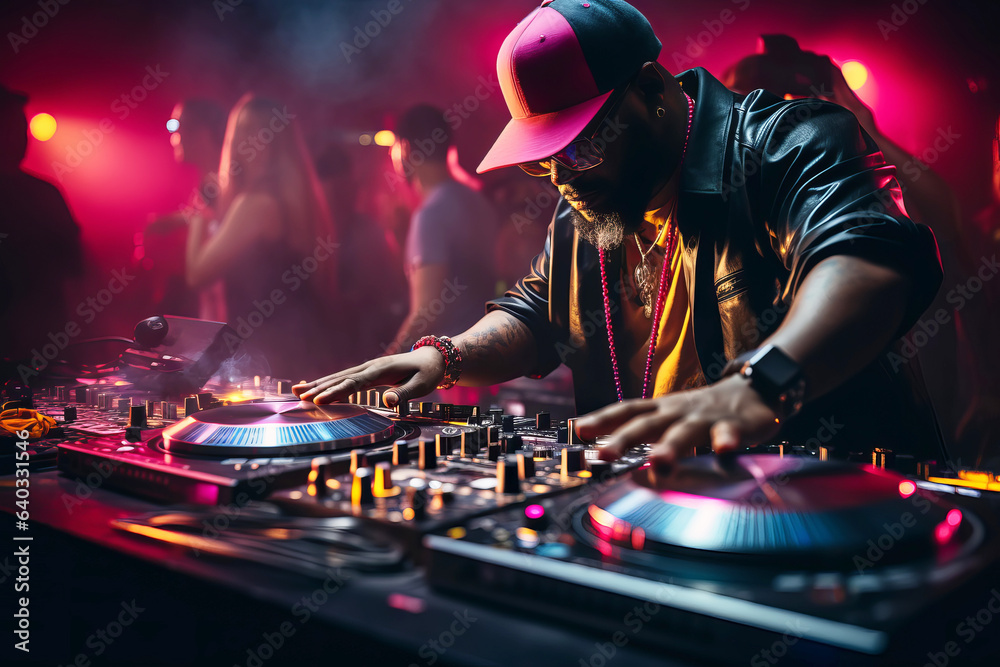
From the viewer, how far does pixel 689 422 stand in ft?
2.20

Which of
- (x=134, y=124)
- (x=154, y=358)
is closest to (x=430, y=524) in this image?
(x=154, y=358)

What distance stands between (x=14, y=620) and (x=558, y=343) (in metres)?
1.54

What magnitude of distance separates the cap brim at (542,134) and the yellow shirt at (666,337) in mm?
490

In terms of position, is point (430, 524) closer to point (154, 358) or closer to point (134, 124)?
point (154, 358)

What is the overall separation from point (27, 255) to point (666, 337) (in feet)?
12.7
